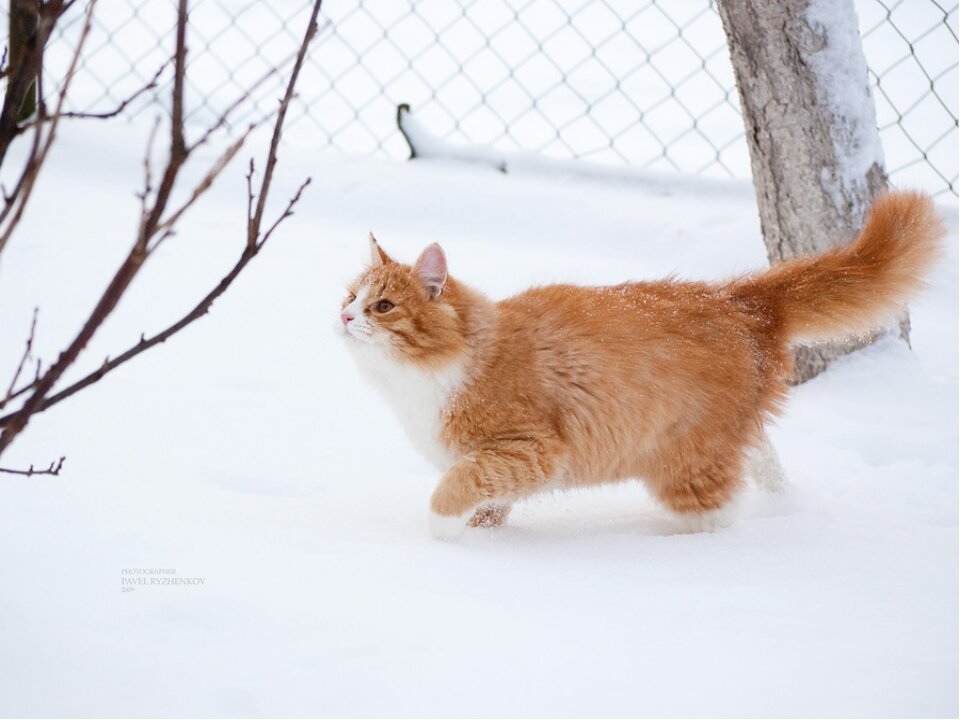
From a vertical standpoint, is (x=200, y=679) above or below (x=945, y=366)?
below

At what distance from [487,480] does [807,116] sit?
1.45 m

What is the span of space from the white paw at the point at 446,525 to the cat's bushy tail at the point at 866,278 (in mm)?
781

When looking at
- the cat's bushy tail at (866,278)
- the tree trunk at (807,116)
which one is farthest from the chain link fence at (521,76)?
the cat's bushy tail at (866,278)

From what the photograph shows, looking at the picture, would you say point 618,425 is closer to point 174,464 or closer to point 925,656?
point 925,656

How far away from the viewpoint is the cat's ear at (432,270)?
2.12 metres

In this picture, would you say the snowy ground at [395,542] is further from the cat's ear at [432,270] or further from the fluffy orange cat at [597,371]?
the cat's ear at [432,270]

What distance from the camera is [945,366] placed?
300 centimetres

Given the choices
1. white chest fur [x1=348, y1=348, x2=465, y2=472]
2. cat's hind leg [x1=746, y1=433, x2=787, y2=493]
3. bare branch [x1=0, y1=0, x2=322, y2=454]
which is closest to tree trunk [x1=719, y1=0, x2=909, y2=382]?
cat's hind leg [x1=746, y1=433, x2=787, y2=493]

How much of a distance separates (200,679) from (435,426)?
83 cm

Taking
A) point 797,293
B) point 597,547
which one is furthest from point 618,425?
point 797,293

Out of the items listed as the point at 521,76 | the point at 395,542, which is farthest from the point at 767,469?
the point at 521,76

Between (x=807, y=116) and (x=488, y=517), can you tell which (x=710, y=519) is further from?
(x=807, y=116)

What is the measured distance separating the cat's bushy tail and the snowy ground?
28 centimetres

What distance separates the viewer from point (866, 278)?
86.0 inches
